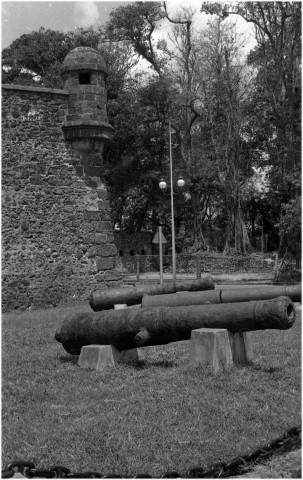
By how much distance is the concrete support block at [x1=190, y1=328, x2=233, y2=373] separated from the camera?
6.61 metres

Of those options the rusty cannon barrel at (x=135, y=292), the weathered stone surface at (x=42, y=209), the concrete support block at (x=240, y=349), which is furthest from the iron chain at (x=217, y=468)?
the weathered stone surface at (x=42, y=209)

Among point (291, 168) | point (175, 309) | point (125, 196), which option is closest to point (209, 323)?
point (175, 309)

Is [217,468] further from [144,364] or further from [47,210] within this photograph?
[47,210]

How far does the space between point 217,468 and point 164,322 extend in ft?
11.6

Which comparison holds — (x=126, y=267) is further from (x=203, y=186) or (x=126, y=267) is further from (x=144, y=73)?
(x=144, y=73)

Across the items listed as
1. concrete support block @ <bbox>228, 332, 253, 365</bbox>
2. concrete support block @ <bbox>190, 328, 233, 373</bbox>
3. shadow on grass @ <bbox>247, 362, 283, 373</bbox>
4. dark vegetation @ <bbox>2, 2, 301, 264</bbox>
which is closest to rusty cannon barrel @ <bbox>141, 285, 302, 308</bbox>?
concrete support block @ <bbox>228, 332, 253, 365</bbox>

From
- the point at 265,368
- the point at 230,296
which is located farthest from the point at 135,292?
the point at 265,368

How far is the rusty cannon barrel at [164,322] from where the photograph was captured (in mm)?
6316

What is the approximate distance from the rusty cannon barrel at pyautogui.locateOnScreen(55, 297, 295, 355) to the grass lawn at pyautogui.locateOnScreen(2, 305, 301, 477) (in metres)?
0.35

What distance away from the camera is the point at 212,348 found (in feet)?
21.7

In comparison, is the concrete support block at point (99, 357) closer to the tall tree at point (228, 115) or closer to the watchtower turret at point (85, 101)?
the watchtower turret at point (85, 101)

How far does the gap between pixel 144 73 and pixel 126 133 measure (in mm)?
5297

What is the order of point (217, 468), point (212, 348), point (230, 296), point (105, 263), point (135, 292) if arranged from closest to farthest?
point (217, 468) → point (212, 348) → point (230, 296) → point (135, 292) → point (105, 263)

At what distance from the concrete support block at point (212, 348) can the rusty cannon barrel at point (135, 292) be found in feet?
12.7
